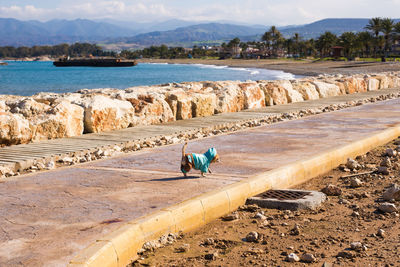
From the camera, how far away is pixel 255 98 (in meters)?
14.9

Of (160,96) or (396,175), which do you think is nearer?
(396,175)

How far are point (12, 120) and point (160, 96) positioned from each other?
4.07 metres

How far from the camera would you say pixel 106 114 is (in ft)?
33.3

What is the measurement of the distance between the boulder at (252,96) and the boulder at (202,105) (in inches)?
63.3

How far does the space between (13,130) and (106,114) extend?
2.09 m

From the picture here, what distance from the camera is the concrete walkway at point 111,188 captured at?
3.74 m

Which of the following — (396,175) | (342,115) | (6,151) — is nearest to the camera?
(396,175)

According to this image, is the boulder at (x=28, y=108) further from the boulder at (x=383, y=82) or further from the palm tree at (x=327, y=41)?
the palm tree at (x=327, y=41)

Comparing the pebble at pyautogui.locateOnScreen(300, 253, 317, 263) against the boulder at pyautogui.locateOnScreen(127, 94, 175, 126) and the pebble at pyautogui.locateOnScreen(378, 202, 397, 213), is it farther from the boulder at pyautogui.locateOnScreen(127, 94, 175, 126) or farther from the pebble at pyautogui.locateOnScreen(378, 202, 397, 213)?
the boulder at pyautogui.locateOnScreen(127, 94, 175, 126)

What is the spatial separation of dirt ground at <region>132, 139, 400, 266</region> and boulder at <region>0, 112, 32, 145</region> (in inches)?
194

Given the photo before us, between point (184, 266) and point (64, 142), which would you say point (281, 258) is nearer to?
point (184, 266)

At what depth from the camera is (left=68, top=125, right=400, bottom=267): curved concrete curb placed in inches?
140

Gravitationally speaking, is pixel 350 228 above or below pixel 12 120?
below

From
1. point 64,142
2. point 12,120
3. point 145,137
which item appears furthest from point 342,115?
point 12,120
